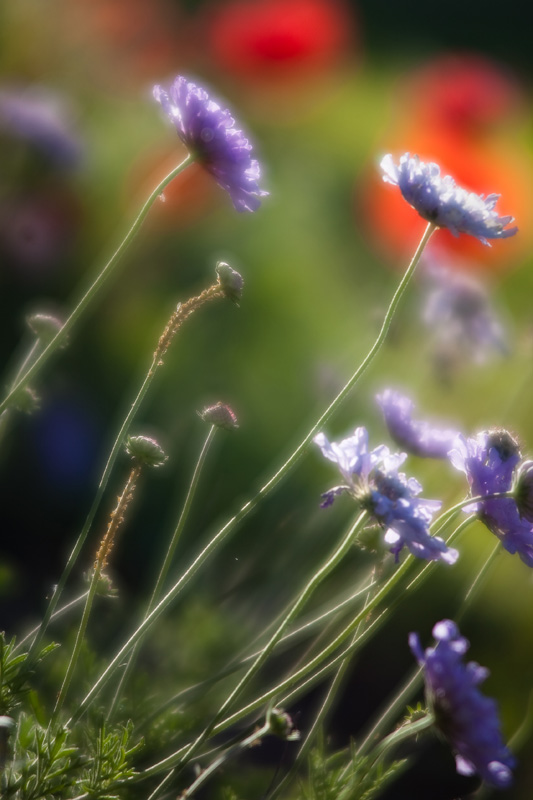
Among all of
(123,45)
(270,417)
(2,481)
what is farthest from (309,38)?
(2,481)

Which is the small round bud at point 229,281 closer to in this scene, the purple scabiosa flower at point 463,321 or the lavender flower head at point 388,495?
the lavender flower head at point 388,495

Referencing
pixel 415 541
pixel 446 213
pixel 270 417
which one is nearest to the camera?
pixel 415 541

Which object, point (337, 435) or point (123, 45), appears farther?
point (123, 45)

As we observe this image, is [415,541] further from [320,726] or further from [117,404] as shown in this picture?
[117,404]

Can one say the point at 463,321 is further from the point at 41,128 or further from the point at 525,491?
the point at 525,491

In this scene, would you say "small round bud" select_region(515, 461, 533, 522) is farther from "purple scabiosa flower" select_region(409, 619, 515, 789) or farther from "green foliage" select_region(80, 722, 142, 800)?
"green foliage" select_region(80, 722, 142, 800)

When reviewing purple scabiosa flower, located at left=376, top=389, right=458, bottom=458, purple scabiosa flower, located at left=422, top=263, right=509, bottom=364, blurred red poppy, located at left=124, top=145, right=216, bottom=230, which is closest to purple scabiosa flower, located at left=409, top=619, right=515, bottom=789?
purple scabiosa flower, located at left=376, top=389, right=458, bottom=458

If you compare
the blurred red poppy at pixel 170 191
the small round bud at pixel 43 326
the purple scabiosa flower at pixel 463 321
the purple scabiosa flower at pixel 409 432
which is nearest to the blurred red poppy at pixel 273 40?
the blurred red poppy at pixel 170 191
